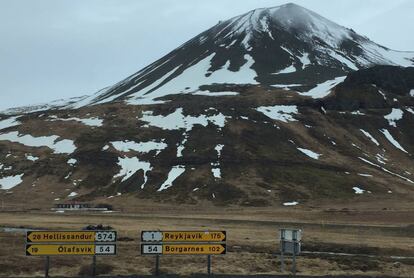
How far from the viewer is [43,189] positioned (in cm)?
11438

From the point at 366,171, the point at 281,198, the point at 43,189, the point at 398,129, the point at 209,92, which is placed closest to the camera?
the point at 281,198

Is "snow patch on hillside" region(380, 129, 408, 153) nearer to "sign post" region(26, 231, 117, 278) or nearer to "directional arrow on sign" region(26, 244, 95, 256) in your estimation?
→ "sign post" region(26, 231, 117, 278)

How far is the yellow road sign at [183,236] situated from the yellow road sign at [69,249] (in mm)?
1794

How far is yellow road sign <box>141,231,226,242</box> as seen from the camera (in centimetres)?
2600

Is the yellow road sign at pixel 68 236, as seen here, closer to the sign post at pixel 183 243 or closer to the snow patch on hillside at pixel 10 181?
the sign post at pixel 183 243

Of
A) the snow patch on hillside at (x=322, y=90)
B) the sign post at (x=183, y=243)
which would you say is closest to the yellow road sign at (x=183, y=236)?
the sign post at (x=183, y=243)

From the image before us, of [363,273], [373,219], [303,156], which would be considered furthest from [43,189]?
[363,273]

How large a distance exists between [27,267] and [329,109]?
146314mm

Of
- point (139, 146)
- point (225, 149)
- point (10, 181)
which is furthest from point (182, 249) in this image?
point (139, 146)

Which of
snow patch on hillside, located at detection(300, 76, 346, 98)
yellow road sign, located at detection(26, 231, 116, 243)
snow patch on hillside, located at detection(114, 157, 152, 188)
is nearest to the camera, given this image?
yellow road sign, located at detection(26, 231, 116, 243)

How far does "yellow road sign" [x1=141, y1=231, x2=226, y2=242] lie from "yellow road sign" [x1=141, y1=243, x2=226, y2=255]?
28 centimetres

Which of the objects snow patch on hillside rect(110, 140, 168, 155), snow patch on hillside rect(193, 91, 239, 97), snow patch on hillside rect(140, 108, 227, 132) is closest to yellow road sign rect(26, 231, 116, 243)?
snow patch on hillside rect(110, 140, 168, 155)

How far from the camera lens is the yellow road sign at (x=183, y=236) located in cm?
2600

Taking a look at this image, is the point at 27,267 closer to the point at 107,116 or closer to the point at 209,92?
the point at 107,116
